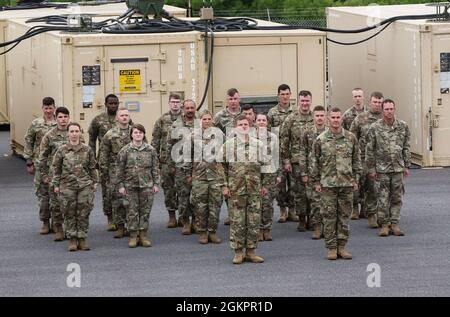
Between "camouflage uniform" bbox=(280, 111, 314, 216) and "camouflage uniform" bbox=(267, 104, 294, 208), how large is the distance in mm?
152

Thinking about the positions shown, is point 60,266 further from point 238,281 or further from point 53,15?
point 53,15

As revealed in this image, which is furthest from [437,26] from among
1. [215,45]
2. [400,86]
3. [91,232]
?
[91,232]

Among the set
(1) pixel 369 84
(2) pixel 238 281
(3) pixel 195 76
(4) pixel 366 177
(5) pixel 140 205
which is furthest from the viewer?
(1) pixel 369 84

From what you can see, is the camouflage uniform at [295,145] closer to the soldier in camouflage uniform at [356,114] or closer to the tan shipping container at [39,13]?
the soldier in camouflage uniform at [356,114]

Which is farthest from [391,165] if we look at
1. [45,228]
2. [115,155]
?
[45,228]

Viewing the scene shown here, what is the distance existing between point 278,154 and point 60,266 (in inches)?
128

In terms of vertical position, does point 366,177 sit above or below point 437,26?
below

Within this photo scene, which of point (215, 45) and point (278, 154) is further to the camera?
point (215, 45)

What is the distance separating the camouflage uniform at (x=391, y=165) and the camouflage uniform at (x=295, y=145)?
100cm

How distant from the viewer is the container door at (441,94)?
22719 millimetres

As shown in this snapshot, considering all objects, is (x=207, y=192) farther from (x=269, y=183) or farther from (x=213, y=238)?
(x=269, y=183)

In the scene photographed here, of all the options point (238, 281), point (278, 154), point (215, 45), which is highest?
point (215, 45)

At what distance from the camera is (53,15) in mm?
26375

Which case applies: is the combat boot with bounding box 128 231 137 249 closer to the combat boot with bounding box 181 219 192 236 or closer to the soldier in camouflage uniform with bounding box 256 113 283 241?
the combat boot with bounding box 181 219 192 236
